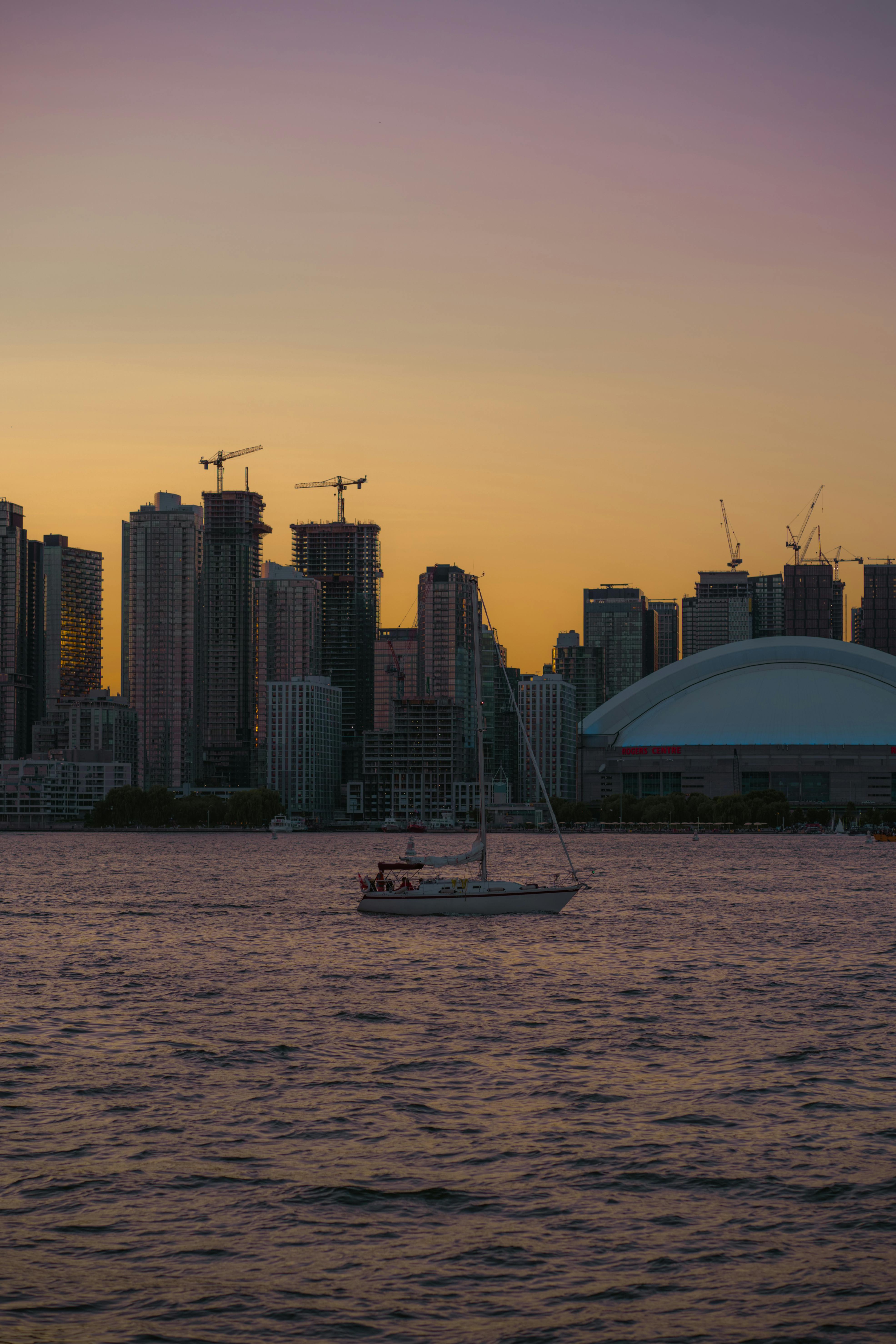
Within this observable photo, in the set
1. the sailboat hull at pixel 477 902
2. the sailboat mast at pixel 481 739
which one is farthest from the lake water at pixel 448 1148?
the sailboat mast at pixel 481 739

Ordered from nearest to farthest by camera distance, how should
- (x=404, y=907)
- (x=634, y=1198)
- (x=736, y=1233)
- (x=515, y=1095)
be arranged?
(x=736, y=1233)
(x=634, y=1198)
(x=515, y=1095)
(x=404, y=907)

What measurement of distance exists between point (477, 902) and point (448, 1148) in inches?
1721

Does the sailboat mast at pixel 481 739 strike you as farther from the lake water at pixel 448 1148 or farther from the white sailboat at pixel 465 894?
the lake water at pixel 448 1148

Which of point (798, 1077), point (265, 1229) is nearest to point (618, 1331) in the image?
point (265, 1229)

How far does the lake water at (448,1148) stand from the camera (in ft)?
62.8

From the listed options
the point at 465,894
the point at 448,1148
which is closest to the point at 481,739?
the point at 465,894

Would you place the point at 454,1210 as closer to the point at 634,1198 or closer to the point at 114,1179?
the point at 634,1198

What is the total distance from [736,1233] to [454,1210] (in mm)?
4213

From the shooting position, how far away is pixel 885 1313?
61.9ft

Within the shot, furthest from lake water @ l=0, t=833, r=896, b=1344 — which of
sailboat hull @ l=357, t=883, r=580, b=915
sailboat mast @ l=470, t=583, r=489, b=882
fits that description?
sailboat mast @ l=470, t=583, r=489, b=882

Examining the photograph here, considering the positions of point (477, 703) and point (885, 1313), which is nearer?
point (885, 1313)

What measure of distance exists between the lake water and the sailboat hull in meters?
11.6

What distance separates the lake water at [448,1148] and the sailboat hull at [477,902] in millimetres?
11593

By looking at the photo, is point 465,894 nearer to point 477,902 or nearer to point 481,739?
point 477,902
